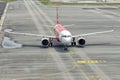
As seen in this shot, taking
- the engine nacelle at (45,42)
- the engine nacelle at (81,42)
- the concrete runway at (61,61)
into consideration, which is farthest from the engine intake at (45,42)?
the engine nacelle at (81,42)

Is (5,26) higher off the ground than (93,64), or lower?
lower

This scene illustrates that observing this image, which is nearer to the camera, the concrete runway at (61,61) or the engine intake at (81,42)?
the concrete runway at (61,61)

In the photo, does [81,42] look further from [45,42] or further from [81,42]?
[45,42]

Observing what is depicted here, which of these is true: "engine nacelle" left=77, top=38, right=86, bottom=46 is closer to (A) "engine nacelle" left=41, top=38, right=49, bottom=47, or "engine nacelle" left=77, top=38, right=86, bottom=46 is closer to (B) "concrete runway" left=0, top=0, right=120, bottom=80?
(B) "concrete runway" left=0, top=0, right=120, bottom=80

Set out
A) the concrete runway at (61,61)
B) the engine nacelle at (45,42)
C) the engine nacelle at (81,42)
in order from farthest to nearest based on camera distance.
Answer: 1. the engine nacelle at (81,42)
2. the engine nacelle at (45,42)
3. the concrete runway at (61,61)

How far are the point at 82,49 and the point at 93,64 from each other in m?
10.8

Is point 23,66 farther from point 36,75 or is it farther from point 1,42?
point 1,42

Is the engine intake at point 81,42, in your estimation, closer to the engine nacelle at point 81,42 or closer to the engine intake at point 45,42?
the engine nacelle at point 81,42

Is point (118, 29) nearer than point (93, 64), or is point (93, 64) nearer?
point (93, 64)

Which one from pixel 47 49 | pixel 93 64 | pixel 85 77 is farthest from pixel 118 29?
pixel 85 77

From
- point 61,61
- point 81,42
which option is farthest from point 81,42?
point 61,61

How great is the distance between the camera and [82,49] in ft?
191

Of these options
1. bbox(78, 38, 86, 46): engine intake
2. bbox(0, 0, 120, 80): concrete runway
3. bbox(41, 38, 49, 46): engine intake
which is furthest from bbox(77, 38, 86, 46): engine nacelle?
bbox(41, 38, 49, 46): engine intake

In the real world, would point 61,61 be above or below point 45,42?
above
